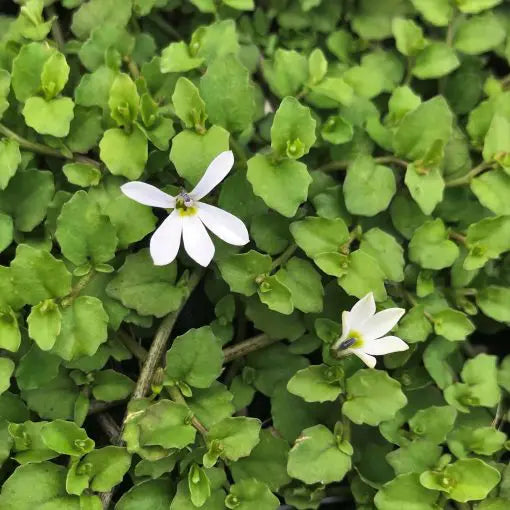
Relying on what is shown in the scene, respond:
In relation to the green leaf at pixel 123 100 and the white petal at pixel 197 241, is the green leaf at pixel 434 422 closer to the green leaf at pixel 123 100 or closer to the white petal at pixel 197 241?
the white petal at pixel 197 241

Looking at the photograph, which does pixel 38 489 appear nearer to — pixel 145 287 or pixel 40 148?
pixel 145 287

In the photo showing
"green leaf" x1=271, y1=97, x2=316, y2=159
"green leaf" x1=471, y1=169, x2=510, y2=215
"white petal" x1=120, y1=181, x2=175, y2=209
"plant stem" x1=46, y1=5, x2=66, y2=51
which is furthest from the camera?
"plant stem" x1=46, y1=5, x2=66, y2=51

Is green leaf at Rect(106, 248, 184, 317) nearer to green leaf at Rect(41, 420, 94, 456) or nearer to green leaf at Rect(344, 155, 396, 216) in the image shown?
green leaf at Rect(41, 420, 94, 456)

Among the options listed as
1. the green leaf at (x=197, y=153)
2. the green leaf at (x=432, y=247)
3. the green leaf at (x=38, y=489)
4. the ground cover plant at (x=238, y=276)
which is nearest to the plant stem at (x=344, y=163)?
the ground cover plant at (x=238, y=276)

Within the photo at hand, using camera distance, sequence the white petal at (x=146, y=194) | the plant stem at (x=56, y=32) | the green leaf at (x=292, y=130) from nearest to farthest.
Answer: the white petal at (x=146, y=194) → the green leaf at (x=292, y=130) → the plant stem at (x=56, y=32)

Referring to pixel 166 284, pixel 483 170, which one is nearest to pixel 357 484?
pixel 166 284

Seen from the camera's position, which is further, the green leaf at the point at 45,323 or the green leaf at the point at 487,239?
the green leaf at the point at 487,239

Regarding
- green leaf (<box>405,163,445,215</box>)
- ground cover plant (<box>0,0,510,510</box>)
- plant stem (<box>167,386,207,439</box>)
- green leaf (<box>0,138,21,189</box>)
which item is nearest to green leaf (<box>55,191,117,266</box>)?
ground cover plant (<box>0,0,510,510</box>)

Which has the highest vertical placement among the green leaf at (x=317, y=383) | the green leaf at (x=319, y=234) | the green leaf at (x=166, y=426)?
the green leaf at (x=319, y=234)
